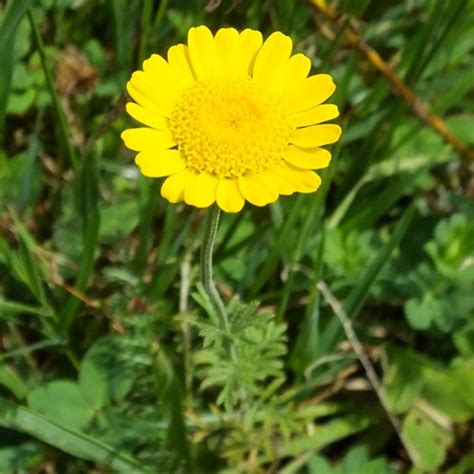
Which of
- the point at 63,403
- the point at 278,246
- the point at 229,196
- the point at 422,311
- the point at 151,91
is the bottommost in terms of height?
the point at 63,403

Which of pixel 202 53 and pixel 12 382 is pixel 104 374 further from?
pixel 202 53

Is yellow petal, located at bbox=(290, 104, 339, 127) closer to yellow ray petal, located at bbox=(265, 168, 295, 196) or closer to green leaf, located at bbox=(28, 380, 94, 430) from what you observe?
yellow ray petal, located at bbox=(265, 168, 295, 196)

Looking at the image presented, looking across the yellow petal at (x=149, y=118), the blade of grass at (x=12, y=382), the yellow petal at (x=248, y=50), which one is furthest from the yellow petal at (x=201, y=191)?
the blade of grass at (x=12, y=382)

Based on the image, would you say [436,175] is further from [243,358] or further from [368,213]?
[243,358]

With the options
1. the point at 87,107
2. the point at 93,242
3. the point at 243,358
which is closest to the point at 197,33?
the point at 93,242

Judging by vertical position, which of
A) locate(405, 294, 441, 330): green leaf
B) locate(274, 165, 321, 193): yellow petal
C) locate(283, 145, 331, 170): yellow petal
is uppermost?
locate(283, 145, 331, 170): yellow petal

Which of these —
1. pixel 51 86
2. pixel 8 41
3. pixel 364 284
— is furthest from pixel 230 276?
pixel 8 41

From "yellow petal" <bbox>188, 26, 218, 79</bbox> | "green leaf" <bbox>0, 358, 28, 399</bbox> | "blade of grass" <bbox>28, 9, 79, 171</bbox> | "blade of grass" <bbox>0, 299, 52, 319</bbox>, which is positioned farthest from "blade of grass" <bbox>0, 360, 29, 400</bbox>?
"yellow petal" <bbox>188, 26, 218, 79</bbox>
